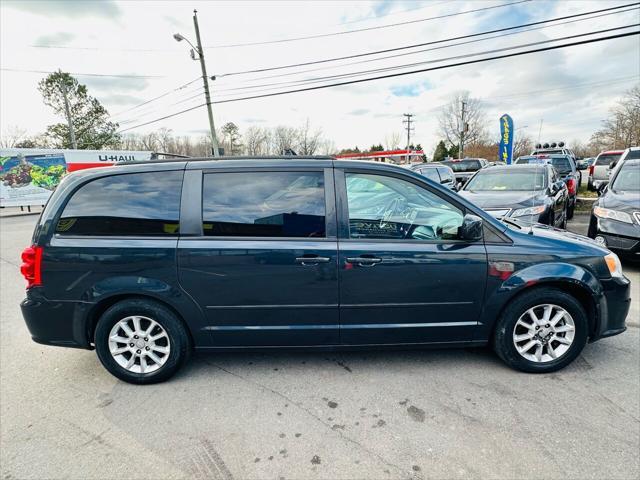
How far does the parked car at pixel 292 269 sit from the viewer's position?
271 centimetres

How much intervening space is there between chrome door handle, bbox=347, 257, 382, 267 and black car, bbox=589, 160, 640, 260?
153 inches

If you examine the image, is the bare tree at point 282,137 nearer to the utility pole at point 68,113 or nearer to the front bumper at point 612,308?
the utility pole at point 68,113

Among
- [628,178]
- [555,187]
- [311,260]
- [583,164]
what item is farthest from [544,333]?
[583,164]

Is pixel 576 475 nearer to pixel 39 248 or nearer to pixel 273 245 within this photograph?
pixel 273 245

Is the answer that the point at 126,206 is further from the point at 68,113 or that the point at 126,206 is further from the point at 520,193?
the point at 68,113

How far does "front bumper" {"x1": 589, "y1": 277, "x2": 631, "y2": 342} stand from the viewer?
9.36ft

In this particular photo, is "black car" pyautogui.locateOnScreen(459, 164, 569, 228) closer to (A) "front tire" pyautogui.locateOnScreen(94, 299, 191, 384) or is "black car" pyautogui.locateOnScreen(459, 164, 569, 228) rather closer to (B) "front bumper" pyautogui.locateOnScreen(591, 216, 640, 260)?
(B) "front bumper" pyautogui.locateOnScreen(591, 216, 640, 260)

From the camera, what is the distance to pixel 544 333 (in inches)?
113

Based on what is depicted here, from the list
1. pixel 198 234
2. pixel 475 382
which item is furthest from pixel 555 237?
pixel 198 234

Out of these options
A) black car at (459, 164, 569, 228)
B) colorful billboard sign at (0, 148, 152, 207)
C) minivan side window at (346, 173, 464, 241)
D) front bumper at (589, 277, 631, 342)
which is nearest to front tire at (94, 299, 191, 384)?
minivan side window at (346, 173, 464, 241)

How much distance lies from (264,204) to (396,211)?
1.08 meters

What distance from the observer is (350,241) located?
107 inches

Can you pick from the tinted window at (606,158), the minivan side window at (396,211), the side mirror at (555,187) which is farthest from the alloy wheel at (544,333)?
the tinted window at (606,158)

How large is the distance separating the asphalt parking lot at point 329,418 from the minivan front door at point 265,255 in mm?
500
